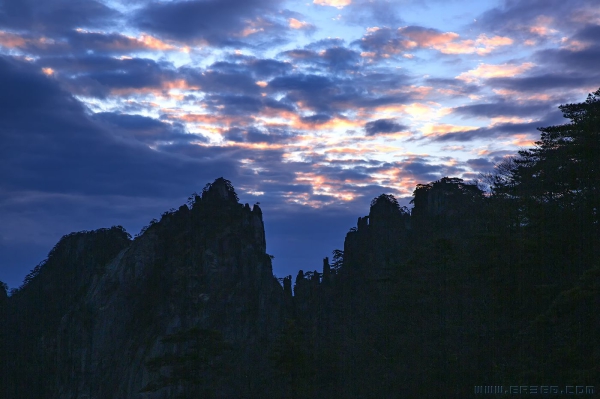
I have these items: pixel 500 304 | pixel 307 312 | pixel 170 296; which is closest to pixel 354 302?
pixel 307 312

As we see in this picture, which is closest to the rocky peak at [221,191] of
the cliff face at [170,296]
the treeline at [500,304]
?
the cliff face at [170,296]

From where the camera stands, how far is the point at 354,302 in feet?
275

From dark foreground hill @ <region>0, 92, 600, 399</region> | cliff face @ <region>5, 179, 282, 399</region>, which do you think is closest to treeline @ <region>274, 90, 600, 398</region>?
dark foreground hill @ <region>0, 92, 600, 399</region>

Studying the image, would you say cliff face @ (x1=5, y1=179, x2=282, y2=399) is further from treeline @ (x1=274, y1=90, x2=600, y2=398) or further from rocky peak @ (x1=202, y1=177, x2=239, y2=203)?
treeline @ (x1=274, y1=90, x2=600, y2=398)

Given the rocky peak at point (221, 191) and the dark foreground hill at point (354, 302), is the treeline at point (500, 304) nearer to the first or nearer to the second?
the dark foreground hill at point (354, 302)

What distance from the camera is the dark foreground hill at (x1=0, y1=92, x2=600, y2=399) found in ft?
89.1

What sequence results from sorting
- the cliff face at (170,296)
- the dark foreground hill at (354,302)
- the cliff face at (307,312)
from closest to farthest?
the dark foreground hill at (354,302), the cliff face at (307,312), the cliff face at (170,296)

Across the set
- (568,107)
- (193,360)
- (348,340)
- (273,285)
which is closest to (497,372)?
(568,107)

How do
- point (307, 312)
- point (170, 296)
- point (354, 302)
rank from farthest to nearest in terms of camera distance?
point (307, 312)
point (170, 296)
point (354, 302)

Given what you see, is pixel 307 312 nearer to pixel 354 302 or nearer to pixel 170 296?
pixel 354 302

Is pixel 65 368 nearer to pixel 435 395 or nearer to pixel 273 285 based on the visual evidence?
pixel 273 285

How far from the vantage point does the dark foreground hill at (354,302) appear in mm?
27172

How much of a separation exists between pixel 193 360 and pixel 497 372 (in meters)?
20.0

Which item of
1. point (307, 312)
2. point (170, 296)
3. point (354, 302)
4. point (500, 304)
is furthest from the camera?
point (307, 312)
